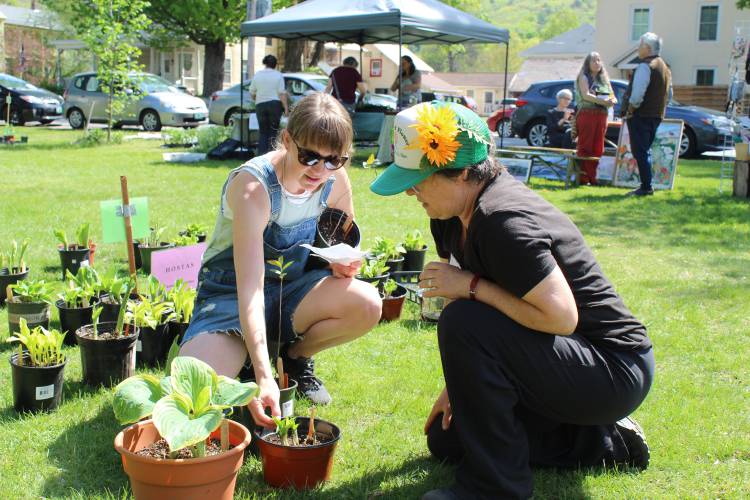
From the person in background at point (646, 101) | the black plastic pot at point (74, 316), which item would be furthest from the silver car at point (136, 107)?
the black plastic pot at point (74, 316)

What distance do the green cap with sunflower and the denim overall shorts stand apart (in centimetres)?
65

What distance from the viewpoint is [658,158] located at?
32.9ft

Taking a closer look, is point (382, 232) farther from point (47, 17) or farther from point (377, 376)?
point (47, 17)

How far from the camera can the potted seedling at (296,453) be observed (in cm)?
247

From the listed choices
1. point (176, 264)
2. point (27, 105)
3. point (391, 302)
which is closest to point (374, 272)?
point (391, 302)

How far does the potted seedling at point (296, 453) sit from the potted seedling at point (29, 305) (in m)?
1.78

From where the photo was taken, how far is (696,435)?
3.01 meters

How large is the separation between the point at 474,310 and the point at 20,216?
5.96 metres

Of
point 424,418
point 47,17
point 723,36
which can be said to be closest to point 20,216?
point 424,418

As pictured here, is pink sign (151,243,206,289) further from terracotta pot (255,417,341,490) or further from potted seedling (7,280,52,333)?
terracotta pot (255,417,341,490)

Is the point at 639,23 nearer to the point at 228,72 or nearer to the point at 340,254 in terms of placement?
the point at 228,72

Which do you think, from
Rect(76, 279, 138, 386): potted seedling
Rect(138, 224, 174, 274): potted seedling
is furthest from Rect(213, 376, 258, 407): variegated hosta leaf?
Rect(138, 224, 174, 274): potted seedling

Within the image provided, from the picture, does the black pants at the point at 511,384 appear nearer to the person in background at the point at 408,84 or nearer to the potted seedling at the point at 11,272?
the potted seedling at the point at 11,272

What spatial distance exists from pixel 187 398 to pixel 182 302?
63.7 inches
